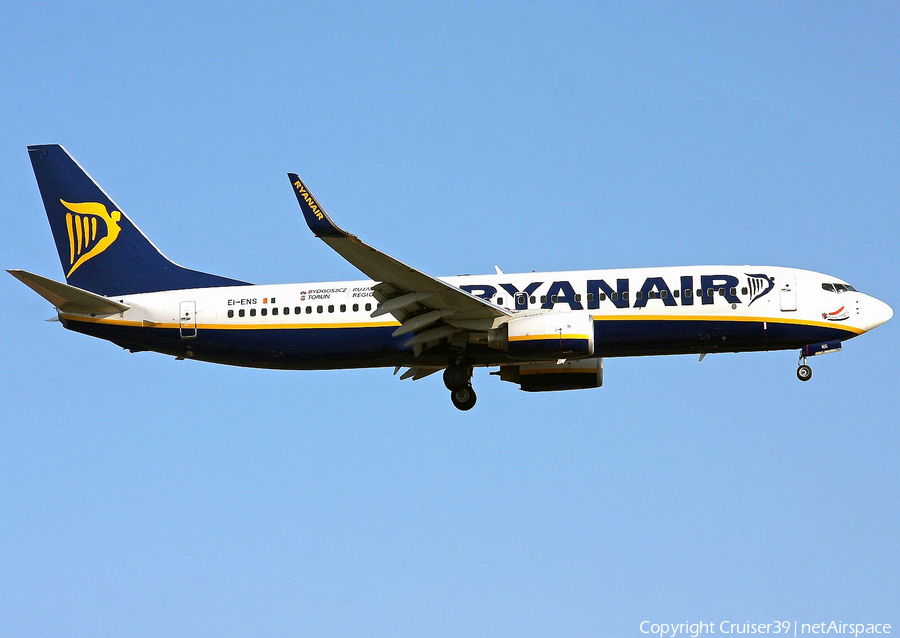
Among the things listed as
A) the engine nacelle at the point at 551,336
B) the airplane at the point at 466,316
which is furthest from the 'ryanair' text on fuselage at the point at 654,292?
the engine nacelle at the point at 551,336

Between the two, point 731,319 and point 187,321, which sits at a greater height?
point 187,321

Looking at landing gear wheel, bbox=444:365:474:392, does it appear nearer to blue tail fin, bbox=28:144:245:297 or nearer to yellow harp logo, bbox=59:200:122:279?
blue tail fin, bbox=28:144:245:297

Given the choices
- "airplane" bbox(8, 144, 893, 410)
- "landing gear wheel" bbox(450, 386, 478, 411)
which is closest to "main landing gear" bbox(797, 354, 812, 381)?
"airplane" bbox(8, 144, 893, 410)

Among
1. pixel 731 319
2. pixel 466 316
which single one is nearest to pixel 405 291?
pixel 466 316

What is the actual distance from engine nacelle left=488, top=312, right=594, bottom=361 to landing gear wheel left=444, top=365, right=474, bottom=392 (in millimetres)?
2554

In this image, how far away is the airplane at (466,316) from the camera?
119ft

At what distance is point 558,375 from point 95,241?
58.5 ft

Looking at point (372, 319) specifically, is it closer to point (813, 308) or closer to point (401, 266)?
point (401, 266)

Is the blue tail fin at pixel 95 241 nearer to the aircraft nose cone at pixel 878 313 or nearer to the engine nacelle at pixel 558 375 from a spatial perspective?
the engine nacelle at pixel 558 375

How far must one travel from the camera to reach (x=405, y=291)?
35.8 m

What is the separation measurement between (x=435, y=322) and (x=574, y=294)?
471 cm

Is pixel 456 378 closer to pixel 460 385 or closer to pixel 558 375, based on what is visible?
pixel 460 385

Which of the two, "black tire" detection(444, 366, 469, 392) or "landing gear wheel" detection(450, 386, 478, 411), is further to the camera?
"landing gear wheel" detection(450, 386, 478, 411)

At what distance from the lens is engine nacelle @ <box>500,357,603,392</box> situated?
132 feet
